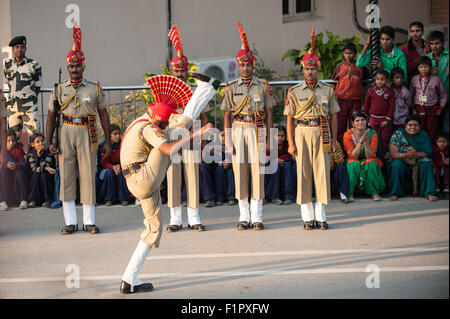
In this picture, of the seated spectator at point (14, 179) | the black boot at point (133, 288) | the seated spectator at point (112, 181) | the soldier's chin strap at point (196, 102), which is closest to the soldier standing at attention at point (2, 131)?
the seated spectator at point (14, 179)

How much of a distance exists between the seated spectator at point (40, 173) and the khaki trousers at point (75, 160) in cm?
114

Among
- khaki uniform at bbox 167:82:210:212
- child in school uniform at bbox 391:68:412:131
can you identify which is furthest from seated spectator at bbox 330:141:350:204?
khaki uniform at bbox 167:82:210:212

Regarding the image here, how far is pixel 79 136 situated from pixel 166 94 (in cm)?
269

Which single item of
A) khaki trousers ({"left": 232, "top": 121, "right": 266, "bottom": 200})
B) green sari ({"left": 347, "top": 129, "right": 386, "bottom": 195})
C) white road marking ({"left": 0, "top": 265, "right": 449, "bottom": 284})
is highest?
khaki trousers ({"left": 232, "top": 121, "right": 266, "bottom": 200})

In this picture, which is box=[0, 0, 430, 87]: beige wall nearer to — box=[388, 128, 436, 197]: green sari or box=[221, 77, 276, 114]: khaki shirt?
box=[388, 128, 436, 197]: green sari

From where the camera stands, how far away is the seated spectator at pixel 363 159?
9.43 metres

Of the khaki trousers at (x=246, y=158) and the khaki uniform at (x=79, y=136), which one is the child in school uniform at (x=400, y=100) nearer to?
the khaki trousers at (x=246, y=158)

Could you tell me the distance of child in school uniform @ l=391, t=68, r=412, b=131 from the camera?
388 inches

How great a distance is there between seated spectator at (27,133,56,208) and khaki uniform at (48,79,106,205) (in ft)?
3.76

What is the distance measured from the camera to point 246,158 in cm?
846

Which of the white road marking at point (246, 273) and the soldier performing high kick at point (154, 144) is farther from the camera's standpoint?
the white road marking at point (246, 273)

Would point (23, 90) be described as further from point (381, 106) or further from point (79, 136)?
point (381, 106)

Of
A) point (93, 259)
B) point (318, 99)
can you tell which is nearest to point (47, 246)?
point (93, 259)

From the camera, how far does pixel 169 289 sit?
617 centimetres
